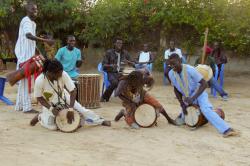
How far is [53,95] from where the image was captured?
6.62 m

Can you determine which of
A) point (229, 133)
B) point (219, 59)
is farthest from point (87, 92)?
point (219, 59)

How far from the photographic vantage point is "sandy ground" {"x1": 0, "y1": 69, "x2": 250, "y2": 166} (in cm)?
505

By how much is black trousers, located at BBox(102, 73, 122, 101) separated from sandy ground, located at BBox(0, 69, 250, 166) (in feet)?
5.07

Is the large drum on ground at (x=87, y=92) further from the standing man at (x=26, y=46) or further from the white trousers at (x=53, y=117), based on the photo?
the white trousers at (x=53, y=117)

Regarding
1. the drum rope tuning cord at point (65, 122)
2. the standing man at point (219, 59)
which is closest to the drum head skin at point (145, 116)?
the drum rope tuning cord at point (65, 122)

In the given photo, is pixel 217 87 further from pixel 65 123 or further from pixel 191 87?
pixel 65 123

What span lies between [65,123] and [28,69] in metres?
1.61

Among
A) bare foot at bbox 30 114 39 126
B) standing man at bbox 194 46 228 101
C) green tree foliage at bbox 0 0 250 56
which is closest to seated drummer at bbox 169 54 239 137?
bare foot at bbox 30 114 39 126

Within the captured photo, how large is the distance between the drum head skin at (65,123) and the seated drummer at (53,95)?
64mm

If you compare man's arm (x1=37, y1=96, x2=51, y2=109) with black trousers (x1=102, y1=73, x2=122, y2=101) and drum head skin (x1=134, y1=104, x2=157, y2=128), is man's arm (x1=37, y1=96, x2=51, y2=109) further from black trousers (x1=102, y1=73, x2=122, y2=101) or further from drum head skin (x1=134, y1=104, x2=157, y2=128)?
black trousers (x1=102, y1=73, x2=122, y2=101)

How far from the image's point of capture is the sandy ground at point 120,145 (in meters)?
5.05

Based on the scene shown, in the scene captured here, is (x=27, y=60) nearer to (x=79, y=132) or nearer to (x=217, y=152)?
(x=79, y=132)

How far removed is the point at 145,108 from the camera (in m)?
6.77

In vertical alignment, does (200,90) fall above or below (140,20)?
below
